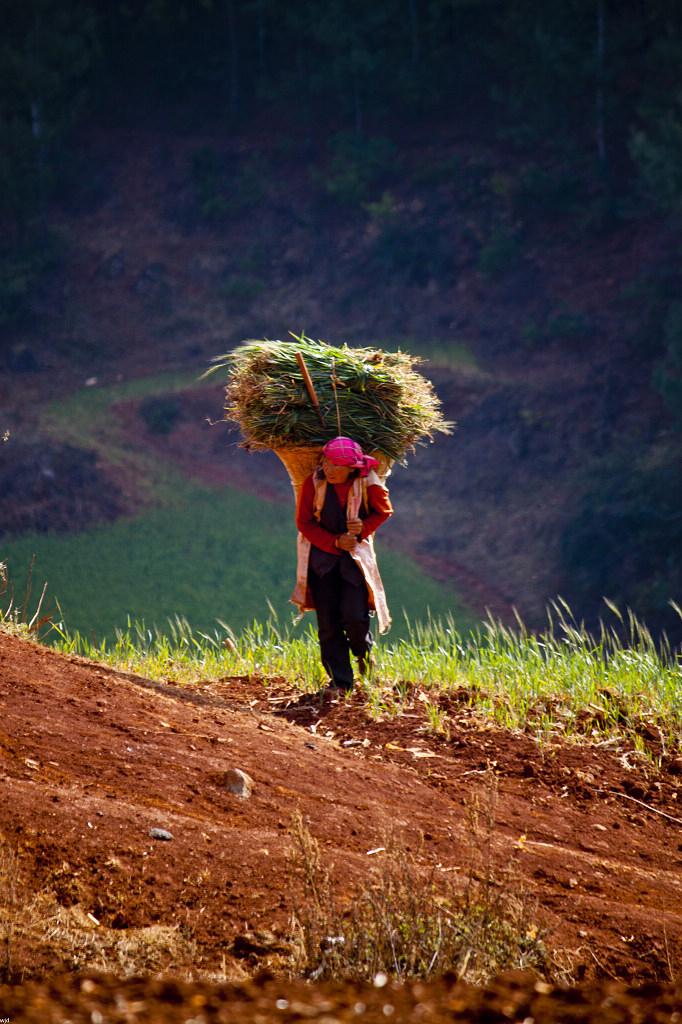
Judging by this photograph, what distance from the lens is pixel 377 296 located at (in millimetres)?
24297

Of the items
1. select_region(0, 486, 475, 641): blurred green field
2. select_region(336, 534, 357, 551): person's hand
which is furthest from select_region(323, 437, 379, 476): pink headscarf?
select_region(0, 486, 475, 641): blurred green field

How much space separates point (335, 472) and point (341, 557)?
50 centimetres

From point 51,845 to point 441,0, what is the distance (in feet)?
87.2

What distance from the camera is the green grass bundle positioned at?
208 inches

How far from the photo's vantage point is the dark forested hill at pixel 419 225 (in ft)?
61.1

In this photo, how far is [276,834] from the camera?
3018 mm

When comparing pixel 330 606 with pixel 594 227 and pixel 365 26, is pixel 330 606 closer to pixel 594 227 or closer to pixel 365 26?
pixel 594 227

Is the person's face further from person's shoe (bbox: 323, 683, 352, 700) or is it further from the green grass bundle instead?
person's shoe (bbox: 323, 683, 352, 700)

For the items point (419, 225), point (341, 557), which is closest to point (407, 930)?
point (341, 557)

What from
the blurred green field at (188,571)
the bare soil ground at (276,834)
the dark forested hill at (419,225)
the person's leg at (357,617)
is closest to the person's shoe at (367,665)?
the person's leg at (357,617)

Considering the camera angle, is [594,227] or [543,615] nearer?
[543,615]

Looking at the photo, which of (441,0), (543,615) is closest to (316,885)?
(543,615)

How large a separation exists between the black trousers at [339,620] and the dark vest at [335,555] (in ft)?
0.12

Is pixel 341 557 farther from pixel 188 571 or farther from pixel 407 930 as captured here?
pixel 188 571
